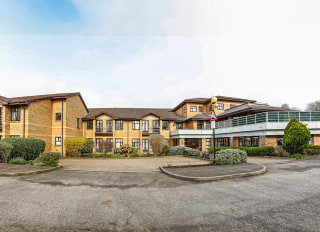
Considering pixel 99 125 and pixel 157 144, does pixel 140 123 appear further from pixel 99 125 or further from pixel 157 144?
pixel 157 144

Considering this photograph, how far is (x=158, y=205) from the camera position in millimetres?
4750

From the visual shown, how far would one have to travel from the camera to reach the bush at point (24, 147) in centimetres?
1240

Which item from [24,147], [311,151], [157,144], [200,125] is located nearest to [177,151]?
[157,144]

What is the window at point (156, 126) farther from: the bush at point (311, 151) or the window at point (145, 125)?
the bush at point (311, 151)

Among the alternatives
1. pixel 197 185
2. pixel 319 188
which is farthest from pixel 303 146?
pixel 197 185

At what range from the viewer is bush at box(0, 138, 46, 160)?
12.4m

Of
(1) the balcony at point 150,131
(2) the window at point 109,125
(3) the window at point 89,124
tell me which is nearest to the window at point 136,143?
(1) the balcony at point 150,131

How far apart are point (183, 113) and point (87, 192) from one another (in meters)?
27.3

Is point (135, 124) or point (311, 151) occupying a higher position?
point (135, 124)

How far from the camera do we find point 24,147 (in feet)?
42.3

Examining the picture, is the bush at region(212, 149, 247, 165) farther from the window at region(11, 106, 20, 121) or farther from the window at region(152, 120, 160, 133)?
the window at region(11, 106, 20, 121)

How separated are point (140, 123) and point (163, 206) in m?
23.6

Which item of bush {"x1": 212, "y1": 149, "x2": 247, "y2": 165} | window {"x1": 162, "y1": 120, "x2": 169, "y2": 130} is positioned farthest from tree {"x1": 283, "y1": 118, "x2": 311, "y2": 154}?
window {"x1": 162, "y1": 120, "x2": 169, "y2": 130}

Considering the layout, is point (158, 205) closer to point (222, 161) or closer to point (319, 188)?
point (319, 188)
